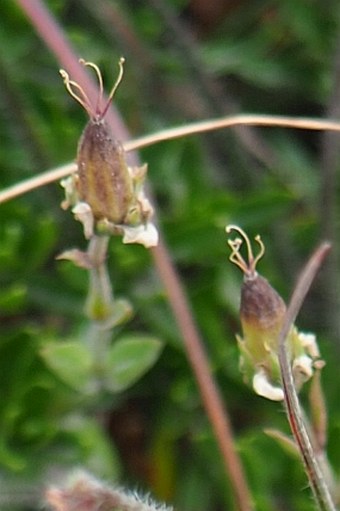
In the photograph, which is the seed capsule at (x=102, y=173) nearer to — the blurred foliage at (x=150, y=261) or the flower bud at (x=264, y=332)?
the flower bud at (x=264, y=332)

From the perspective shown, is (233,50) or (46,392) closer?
(46,392)

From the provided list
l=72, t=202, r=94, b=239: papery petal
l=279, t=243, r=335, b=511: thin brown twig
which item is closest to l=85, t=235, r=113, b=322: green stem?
l=72, t=202, r=94, b=239: papery petal

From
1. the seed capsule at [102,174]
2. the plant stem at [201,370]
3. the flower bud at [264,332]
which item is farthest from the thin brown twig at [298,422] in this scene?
the plant stem at [201,370]

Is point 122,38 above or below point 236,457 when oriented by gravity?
above

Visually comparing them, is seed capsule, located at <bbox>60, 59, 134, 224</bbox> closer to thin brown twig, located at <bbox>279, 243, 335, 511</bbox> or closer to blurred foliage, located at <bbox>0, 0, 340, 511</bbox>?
thin brown twig, located at <bbox>279, 243, 335, 511</bbox>

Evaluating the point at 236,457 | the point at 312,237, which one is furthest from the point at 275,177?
the point at 236,457

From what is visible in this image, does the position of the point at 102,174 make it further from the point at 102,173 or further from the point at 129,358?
the point at 129,358

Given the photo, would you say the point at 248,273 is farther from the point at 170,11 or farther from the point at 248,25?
the point at 248,25
